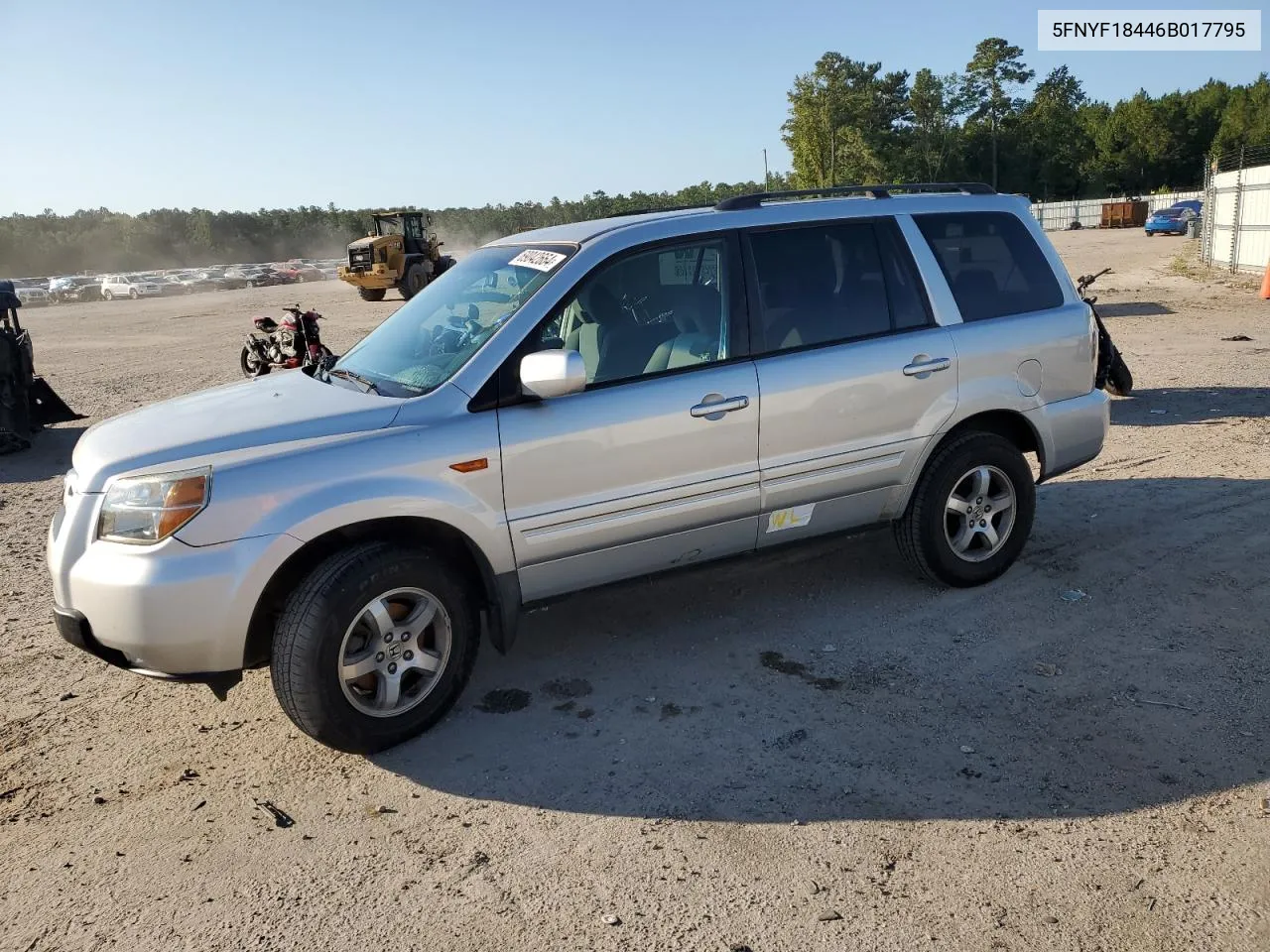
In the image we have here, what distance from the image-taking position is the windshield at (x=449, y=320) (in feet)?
13.2

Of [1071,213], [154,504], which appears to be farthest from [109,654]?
[1071,213]

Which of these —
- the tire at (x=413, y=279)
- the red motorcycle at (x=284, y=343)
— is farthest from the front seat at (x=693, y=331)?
the tire at (x=413, y=279)

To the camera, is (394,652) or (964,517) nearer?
(394,652)

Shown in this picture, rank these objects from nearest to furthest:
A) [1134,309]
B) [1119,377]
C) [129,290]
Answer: [1119,377]
[1134,309]
[129,290]

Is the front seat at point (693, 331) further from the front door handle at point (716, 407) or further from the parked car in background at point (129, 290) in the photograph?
the parked car in background at point (129, 290)

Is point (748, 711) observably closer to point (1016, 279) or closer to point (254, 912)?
point (254, 912)

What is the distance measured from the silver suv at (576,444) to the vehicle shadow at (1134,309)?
12735mm

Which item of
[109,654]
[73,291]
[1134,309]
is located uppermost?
[73,291]

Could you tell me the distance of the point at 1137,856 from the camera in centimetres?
294

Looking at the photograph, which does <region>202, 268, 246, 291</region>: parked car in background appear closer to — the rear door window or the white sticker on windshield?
the white sticker on windshield

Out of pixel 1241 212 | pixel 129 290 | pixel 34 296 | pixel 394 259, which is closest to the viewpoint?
pixel 1241 212

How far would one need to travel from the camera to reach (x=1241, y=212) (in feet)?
75.5

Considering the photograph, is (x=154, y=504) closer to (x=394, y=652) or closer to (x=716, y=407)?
(x=394, y=652)

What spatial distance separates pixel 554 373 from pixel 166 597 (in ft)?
5.07
